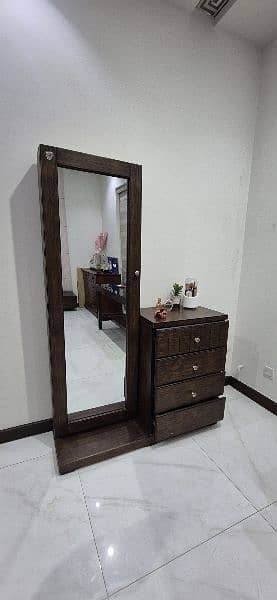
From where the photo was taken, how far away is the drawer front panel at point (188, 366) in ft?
4.81

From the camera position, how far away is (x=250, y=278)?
2.05m

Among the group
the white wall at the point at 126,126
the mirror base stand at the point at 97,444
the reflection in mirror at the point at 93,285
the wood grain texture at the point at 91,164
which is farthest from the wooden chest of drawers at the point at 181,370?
the wood grain texture at the point at 91,164

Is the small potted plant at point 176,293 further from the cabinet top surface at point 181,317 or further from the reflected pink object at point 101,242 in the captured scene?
the reflected pink object at point 101,242

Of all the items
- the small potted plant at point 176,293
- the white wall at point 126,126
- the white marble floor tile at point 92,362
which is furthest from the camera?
the small potted plant at point 176,293

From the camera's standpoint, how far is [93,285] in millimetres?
1522

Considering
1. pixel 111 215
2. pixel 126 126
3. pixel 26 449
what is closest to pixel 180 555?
pixel 26 449

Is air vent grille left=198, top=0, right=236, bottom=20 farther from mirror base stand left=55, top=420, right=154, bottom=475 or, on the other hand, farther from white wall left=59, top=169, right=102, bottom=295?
mirror base stand left=55, top=420, right=154, bottom=475

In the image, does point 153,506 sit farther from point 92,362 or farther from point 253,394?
point 253,394

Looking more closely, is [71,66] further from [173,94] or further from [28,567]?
[28,567]

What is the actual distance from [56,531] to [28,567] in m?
0.14

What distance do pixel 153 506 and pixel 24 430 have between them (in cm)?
91

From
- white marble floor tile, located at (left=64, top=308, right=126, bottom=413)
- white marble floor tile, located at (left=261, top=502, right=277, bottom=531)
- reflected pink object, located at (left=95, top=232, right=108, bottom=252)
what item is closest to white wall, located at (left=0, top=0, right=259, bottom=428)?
white marble floor tile, located at (left=64, top=308, right=126, bottom=413)

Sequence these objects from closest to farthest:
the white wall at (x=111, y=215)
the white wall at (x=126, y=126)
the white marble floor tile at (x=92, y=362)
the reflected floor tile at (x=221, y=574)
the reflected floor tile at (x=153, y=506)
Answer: the reflected floor tile at (x=221, y=574) → the reflected floor tile at (x=153, y=506) → the white wall at (x=126, y=126) → the white wall at (x=111, y=215) → the white marble floor tile at (x=92, y=362)

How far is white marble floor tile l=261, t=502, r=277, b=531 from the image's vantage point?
1.14 m
